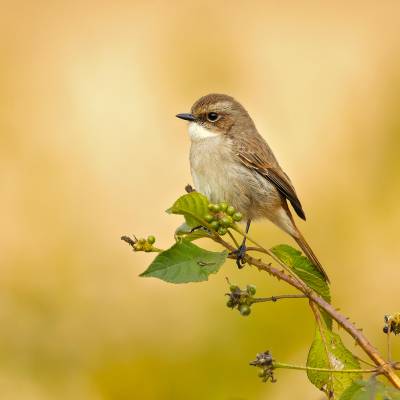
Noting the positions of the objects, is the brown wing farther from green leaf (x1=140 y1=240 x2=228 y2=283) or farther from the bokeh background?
green leaf (x1=140 y1=240 x2=228 y2=283)

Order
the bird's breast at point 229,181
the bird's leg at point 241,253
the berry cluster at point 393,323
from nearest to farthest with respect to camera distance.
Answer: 1. the berry cluster at point 393,323
2. the bird's leg at point 241,253
3. the bird's breast at point 229,181

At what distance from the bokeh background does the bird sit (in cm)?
31

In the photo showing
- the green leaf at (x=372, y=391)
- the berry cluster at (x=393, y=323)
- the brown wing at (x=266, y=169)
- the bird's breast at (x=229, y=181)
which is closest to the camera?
the green leaf at (x=372, y=391)

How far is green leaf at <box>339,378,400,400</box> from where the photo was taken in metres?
1.50

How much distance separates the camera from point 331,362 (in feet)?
6.43

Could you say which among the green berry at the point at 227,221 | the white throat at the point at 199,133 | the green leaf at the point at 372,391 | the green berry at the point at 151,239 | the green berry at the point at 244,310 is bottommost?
the green leaf at the point at 372,391

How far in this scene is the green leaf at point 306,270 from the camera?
2080mm

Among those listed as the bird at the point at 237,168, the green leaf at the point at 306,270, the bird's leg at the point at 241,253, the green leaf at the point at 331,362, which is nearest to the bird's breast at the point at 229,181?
the bird at the point at 237,168

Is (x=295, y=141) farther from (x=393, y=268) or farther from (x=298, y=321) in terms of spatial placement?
(x=298, y=321)

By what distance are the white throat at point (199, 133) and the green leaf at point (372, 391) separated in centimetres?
261

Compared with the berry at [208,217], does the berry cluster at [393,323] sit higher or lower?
lower

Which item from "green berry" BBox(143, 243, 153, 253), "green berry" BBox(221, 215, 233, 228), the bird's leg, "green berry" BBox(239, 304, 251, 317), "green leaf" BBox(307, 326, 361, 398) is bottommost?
"green leaf" BBox(307, 326, 361, 398)

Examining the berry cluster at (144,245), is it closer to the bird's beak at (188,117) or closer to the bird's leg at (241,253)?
the bird's leg at (241,253)

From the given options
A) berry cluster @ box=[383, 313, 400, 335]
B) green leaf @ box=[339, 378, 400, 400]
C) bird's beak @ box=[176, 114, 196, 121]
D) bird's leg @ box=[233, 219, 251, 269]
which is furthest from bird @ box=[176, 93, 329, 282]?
green leaf @ box=[339, 378, 400, 400]
